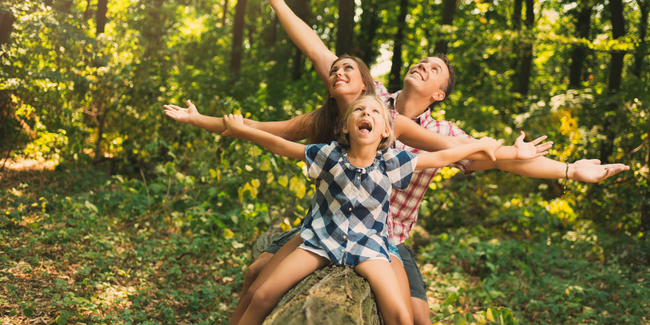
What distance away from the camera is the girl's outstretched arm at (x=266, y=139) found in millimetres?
2197

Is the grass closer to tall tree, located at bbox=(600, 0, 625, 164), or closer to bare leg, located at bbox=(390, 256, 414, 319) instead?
bare leg, located at bbox=(390, 256, 414, 319)

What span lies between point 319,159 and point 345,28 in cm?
733

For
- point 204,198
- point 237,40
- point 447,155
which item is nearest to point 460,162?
point 447,155

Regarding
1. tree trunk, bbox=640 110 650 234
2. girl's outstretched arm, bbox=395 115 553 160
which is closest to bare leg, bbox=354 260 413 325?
girl's outstretched arm, bbox=395 115 553 160

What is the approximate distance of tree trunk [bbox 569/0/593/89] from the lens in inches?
364

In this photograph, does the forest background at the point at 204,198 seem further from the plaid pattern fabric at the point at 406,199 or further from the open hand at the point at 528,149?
the open hand at the point at 528,149

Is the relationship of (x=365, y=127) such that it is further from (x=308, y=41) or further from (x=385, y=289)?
(x=308, y=41)

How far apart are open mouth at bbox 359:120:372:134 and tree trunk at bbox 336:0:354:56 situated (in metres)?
7.00

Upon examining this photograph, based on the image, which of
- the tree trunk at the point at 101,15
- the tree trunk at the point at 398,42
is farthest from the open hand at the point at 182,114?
the tree trunk at the point at 398,42

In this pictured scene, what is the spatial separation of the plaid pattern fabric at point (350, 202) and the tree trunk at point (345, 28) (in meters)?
7.01

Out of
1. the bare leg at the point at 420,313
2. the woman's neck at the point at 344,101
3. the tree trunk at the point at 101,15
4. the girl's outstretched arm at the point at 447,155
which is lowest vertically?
the bare leg at the point at 420,313

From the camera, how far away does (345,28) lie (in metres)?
8.90

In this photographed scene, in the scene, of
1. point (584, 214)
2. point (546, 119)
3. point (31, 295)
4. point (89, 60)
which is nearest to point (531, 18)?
point (546, 119)

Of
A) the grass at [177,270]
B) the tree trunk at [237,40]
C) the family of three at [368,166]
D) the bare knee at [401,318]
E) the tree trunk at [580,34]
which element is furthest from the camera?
the tree trunk at [237,40]
